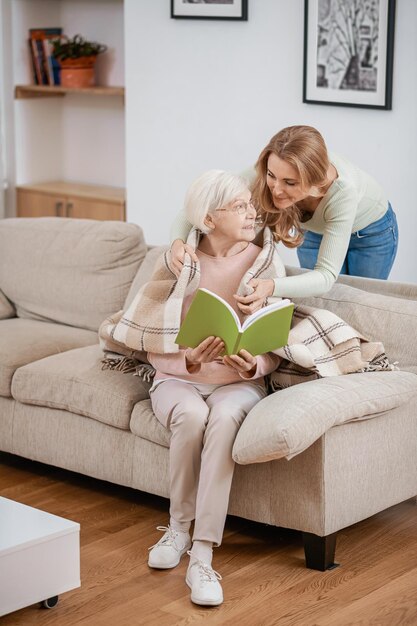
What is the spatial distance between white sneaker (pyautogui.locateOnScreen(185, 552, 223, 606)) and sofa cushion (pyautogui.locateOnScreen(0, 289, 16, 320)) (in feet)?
5.55

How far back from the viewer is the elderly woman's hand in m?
2.97

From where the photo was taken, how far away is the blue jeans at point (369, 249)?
355 cm

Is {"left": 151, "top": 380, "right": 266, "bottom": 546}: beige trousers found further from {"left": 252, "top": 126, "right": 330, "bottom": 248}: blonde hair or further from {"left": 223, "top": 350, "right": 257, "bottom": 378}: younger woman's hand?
{"left": 252, "top": 126, "right": 330, "bottom": 248}: blonde hair

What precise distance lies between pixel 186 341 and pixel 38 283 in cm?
139

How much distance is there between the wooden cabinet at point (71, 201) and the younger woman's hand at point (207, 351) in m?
3.12

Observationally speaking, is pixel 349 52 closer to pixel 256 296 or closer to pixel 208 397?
pixel 256 296

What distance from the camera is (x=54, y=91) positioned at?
633 centimetres

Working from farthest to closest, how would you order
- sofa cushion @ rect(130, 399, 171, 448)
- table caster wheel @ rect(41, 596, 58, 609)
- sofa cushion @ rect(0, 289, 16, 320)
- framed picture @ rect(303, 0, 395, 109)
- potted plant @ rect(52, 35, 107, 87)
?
potted plant @ rect(52, 35, 107, 87)
framed picture @ rect(303, 0, 395, 109)
sofa cushion @ rect(0, 289, 16, 320)
sofa cushion @ rect(130, 399, 171, 448)
table caster wheel @ rect(41, 596, 58, 609)

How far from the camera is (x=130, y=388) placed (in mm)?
3275

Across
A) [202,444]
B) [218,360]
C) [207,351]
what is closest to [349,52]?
[218,360]

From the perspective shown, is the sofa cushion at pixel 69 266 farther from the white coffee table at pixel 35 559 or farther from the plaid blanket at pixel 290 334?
the white coffee table at pixel 35 559

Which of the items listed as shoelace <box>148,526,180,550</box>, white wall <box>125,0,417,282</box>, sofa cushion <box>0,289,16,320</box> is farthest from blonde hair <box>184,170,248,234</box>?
white wall <box>125,0,417,282</box>

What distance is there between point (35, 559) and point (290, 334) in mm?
981

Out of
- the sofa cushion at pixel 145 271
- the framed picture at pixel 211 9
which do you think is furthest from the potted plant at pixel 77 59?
the sofa cushion at pixel 145 271
